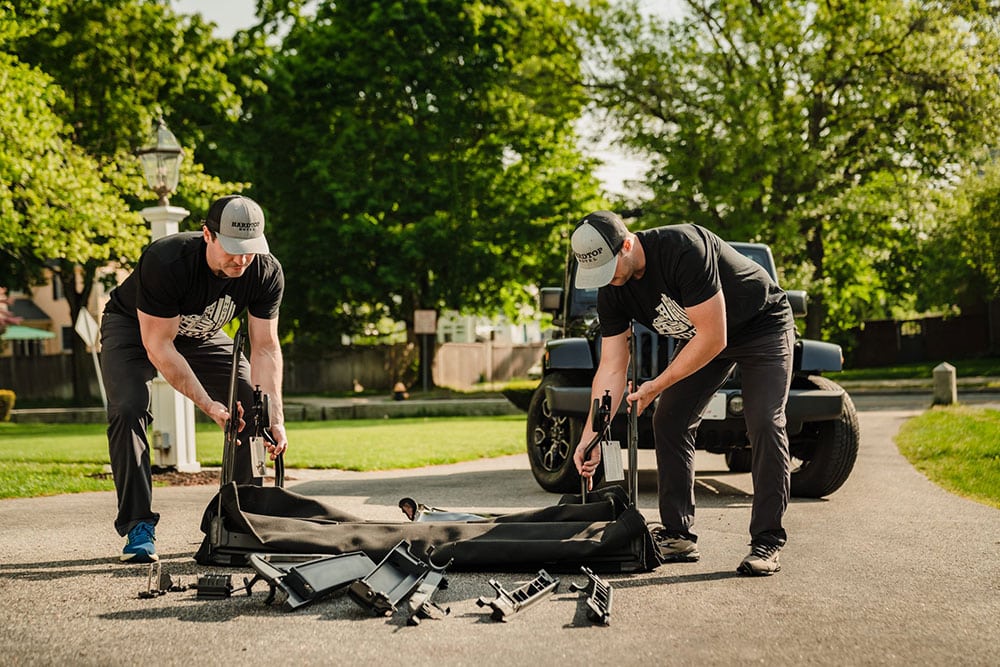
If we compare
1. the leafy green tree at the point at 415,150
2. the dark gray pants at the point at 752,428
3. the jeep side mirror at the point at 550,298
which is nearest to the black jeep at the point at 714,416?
the jeep side mirror at the point at 550,298

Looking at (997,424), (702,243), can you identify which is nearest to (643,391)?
(702,243)

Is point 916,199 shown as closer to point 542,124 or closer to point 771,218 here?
point 771,218

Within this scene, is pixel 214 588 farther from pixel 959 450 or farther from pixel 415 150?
pixel 415 150

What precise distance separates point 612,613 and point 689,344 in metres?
1.51

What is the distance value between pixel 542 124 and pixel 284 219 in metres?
7.80

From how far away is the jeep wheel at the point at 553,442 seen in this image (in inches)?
332

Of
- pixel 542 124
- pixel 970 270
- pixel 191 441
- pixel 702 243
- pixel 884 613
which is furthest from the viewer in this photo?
pixel 970 270

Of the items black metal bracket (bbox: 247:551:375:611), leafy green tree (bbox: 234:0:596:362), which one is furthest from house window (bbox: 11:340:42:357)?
black metal bracket (bbox: 247:551:375:611)

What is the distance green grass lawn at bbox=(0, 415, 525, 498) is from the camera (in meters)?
10.1

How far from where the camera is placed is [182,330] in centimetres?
564

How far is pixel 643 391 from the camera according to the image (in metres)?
5.28

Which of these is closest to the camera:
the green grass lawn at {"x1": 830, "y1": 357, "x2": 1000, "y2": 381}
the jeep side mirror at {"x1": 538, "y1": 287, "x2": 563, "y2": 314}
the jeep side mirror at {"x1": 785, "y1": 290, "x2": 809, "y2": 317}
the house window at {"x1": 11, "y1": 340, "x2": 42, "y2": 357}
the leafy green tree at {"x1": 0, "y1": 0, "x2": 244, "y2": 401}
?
the jeep side mirror at {"x1": 785, "y1": 290, "x2": 809, "y2": 317}

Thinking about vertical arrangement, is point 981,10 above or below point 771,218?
above

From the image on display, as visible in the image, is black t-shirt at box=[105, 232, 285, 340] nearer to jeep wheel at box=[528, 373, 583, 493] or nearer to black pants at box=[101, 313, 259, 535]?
black pants at box=[101, 313, 259, 535]
